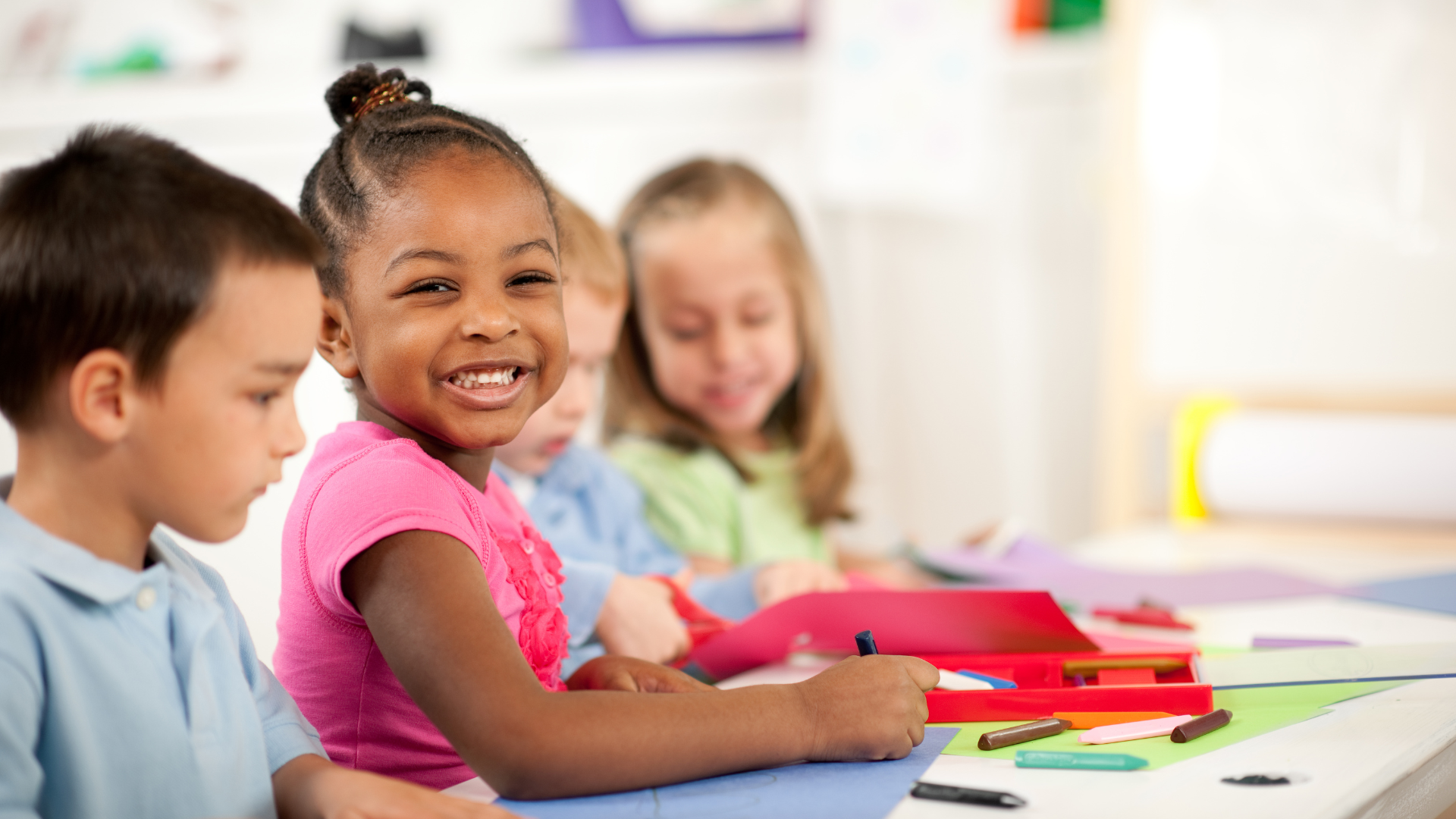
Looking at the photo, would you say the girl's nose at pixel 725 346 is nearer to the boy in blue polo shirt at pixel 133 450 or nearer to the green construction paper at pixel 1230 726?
the green construction paper at pixel 1230 726

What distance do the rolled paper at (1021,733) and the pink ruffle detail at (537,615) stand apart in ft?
0.70

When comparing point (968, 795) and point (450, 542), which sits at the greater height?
point (450, 542)

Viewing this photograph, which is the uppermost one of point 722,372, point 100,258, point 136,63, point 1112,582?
point 136,63

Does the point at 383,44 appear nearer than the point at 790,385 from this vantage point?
No

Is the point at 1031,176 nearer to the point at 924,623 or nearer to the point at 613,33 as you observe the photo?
the point at 613,33

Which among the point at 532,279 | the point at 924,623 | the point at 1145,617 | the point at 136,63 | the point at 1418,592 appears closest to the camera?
the point at 532,279

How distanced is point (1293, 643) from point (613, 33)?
159cm

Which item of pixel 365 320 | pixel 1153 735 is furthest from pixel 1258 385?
pixel 365 320

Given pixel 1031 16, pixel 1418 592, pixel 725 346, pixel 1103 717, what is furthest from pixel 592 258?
pixel 1031 16

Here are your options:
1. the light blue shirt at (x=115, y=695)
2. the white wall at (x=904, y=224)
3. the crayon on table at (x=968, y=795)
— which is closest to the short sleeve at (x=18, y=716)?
the light blue shirt at (x=115, y=695)

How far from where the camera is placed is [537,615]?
2.03 ft

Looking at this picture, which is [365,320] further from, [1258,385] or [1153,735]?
[1258,385]

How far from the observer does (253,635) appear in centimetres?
57

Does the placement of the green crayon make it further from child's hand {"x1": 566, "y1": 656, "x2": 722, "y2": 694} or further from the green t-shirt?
the green t-shirt
